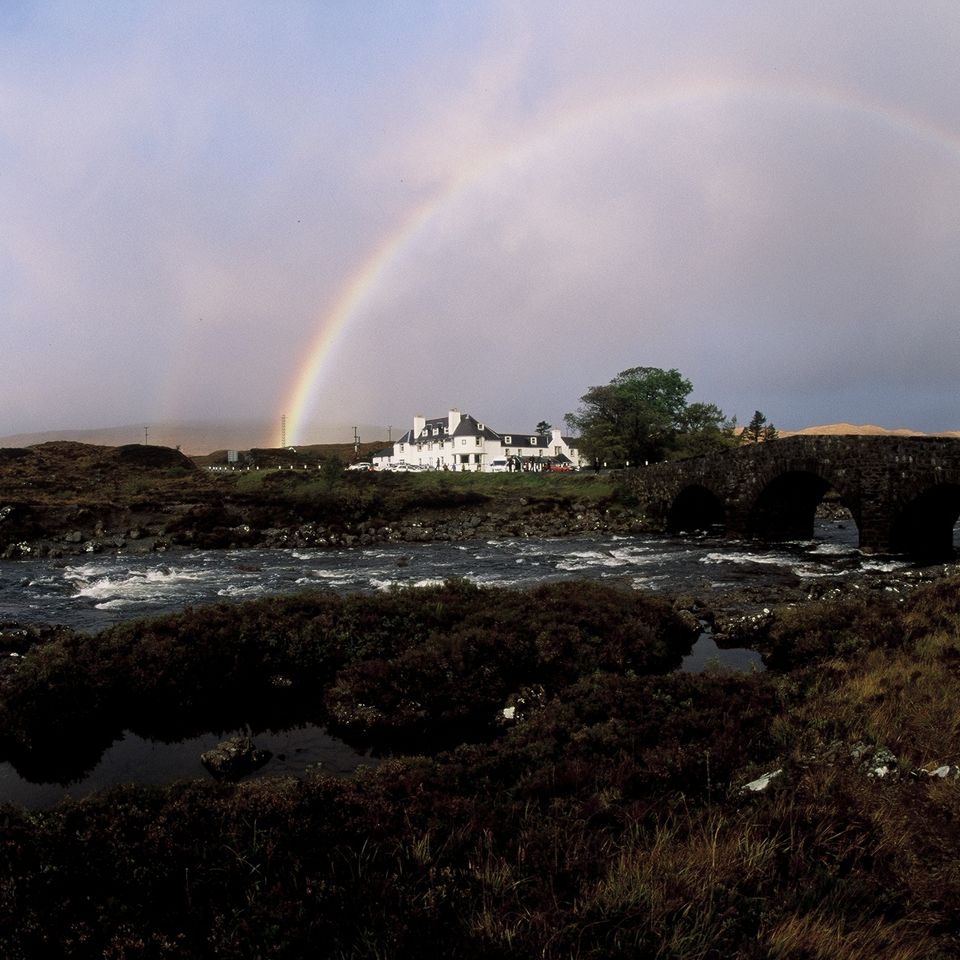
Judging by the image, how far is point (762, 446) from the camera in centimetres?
3538

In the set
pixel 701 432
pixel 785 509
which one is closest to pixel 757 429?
pixel 701 432

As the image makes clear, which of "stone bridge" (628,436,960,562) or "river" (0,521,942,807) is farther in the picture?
"stone bridge" (628,436,960,562)

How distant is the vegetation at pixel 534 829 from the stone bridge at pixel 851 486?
1951 centimetres

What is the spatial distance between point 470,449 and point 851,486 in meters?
85.0

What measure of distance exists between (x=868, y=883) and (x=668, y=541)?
3761cm

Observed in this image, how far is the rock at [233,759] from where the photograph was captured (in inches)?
317

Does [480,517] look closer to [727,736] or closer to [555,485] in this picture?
[555,485]

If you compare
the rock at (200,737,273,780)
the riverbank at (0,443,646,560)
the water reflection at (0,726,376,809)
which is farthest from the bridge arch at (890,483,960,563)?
the rock at (200,737,273,780)

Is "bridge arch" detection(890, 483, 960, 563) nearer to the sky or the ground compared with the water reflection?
nearer to the sky

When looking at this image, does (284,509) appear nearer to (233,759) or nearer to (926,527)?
(926,527)

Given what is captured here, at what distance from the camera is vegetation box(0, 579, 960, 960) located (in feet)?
12.6

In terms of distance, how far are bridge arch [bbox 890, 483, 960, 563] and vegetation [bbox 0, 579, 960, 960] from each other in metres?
20.5

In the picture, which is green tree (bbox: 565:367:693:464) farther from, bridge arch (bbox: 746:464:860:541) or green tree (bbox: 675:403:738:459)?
bridge arch (bbox: 746:464:860:541)

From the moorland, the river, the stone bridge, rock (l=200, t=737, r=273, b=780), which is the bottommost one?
the river
